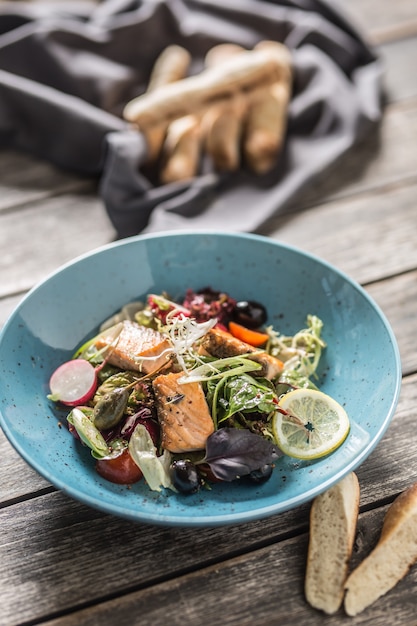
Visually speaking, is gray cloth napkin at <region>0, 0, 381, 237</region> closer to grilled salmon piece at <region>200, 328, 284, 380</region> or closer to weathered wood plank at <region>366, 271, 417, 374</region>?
weathered wood plank at <region>366, 271, 417, 374</region>

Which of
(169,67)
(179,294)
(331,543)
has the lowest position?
(331,543)

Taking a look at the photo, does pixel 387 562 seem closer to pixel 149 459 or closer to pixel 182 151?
pixel 149 459

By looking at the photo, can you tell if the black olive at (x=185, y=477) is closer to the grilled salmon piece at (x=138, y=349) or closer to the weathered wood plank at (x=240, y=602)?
the weathered wood plank at (x=240, y=602)

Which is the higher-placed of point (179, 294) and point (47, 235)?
point (179, 294)

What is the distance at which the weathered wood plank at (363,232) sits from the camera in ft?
8.32

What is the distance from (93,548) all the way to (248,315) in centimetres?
75

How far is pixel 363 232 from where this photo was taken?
2678mm

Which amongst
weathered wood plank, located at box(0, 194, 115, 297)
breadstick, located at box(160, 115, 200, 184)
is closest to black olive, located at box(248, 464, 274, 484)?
weathered wood plank, located at box(0, 194, 115, 297)

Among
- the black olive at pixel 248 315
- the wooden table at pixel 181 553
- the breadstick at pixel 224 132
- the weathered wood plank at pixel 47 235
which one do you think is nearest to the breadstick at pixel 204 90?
the breadstick at pixel 224 132

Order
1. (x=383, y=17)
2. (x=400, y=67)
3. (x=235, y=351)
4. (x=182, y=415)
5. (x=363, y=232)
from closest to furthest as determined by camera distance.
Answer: (x=182, y=415)
(x=235, y=351)
(x=363, y=232)
(x=400, y=67)
(x=383, y=17)

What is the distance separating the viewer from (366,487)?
5.79ft

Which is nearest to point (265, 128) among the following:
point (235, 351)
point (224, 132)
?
point (224, 132)

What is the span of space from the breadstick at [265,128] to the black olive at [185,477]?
1607mm

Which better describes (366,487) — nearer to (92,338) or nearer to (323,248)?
(92,338)
